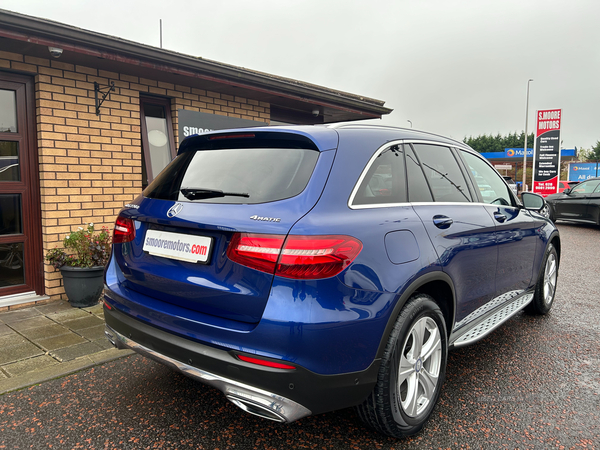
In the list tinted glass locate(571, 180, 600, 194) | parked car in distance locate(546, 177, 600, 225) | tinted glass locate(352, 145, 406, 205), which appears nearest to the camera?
tinted glass locate(352, 145, 406, 205)

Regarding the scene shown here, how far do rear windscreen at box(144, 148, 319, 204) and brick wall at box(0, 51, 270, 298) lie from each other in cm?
301

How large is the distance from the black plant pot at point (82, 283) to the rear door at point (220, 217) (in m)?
2.61

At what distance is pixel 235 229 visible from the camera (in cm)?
219

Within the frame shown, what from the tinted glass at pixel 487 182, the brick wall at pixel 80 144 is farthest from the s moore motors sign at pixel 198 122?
the tinted glass at pixel 487 182

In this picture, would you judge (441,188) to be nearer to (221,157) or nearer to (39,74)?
(221,157)

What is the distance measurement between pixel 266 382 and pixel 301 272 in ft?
1.69

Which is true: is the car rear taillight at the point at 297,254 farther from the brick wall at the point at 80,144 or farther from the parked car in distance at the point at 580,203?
the parked car in distance at the point at 580,203

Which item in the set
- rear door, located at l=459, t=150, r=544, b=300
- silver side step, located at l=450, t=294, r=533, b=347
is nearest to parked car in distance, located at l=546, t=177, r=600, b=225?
rear door, located at l=459, t=150, r=544, b=300

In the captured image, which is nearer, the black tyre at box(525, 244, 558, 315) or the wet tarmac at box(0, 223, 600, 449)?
the wet tarmac at box(0, 223, 600, 449)

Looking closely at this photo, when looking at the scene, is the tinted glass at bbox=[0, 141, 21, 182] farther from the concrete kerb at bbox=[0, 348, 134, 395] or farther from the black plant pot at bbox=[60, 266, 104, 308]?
the concrete kerb at bbox=[0, 348, 134, 395]

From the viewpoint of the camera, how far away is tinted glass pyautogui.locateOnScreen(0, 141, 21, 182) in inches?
197

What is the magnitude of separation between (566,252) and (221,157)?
30.6ft

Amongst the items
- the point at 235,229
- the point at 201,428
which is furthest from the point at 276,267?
the point at 201,428

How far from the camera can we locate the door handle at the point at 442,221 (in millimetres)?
2814
